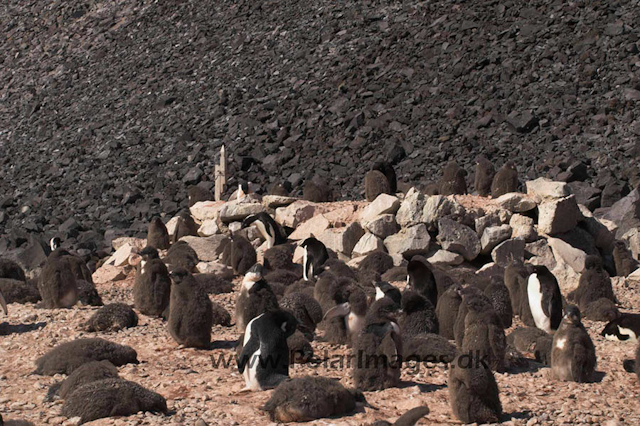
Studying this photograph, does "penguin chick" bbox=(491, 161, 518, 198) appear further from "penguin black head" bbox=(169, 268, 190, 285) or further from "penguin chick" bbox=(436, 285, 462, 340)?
"penguin black head" bbox=(169, 268, 190, 285)

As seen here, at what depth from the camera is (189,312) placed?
10266mm

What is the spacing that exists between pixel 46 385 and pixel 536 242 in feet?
31.4

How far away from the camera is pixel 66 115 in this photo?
37.8 metres

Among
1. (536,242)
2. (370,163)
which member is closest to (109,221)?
(370,163)

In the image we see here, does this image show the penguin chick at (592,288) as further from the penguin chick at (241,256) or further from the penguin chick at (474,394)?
the penguin chick at (474,394)

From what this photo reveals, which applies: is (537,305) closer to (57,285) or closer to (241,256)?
(241,256)

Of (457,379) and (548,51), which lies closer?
(457,379)

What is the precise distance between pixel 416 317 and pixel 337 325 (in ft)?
2.87

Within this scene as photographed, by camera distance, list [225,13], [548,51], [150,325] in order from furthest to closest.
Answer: [225,13] → [548,51] → [150,325]

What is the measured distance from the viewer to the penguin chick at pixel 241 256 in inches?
633

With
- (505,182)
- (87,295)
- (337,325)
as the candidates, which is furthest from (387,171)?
(337,325)

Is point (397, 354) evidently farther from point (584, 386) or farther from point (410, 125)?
point (410, 125)

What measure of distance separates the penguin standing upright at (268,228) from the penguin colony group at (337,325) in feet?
4.71

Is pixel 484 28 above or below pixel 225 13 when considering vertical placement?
below
